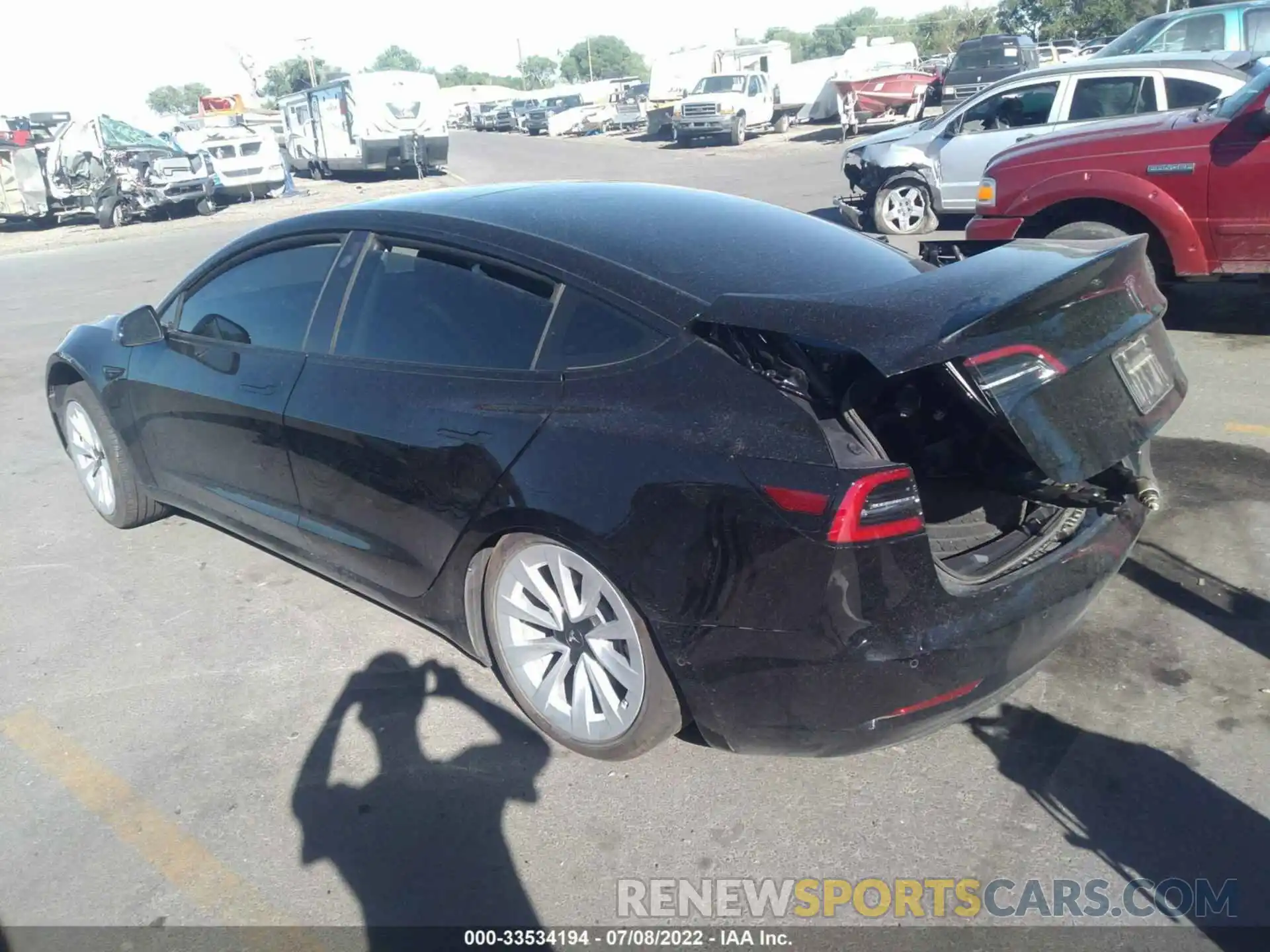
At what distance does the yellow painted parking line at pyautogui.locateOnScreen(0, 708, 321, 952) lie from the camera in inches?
111

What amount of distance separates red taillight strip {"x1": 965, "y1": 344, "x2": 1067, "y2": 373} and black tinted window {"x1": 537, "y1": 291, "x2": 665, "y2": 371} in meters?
0.86

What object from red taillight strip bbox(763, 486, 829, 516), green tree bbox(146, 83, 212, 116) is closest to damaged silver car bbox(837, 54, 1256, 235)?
red taillight strip bbox(763, 486, 829, 516)

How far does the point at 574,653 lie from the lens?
329 centimetres

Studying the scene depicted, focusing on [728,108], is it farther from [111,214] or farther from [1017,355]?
[1017,355]

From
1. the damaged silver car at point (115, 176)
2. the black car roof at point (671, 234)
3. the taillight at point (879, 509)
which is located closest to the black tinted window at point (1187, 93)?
the black car roof at point (671, 234)

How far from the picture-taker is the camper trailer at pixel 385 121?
2814 cm

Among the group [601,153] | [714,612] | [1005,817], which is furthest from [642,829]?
[601,153]

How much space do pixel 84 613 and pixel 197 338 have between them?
4.24ft

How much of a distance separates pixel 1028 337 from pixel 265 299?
2.96 metres

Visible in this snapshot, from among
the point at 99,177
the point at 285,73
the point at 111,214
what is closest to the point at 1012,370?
the point at 111,214

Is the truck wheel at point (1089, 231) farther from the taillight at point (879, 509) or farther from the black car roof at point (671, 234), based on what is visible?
the taillight at point (879, 509)

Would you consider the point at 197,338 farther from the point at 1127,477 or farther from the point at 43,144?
the point at 43,144

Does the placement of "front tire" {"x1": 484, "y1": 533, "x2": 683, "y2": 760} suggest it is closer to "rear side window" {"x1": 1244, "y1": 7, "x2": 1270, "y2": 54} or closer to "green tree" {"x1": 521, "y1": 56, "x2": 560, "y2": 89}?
"rear side window" {"x1": 1244, "y1": 7, "x2": 1270, "y2": 54}

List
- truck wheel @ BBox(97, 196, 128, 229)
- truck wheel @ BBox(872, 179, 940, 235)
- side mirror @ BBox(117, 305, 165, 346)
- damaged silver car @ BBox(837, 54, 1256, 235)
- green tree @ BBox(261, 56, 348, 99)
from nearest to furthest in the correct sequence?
side mirror @ BBox(117, 305, 165, 346) → damaged silver car @ BBox(837, 54, 1256, 235) → truck wheel @ BBox(872, 179, 940, 235) → truck wheel @ BBox(97, 196, 128, 229) → green tree @ BBox(261, 56, 348, 99)
